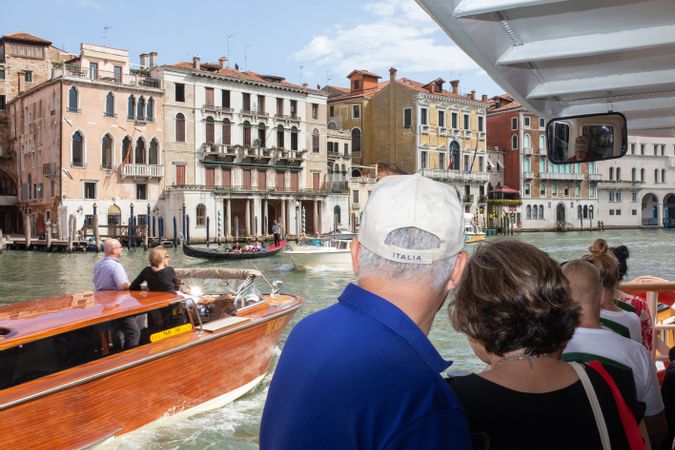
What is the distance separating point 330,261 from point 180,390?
14.9 m

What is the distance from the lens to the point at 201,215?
3419 cm

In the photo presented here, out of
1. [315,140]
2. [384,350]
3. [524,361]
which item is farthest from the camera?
[315,140]

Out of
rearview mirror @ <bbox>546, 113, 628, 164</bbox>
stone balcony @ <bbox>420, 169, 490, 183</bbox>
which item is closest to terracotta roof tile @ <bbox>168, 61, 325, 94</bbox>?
stone balcony @ <bbox>420, 169, 490, 183</bbox>

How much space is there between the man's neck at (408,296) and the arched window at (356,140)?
4410 cm

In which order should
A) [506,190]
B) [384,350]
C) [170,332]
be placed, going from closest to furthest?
[384,350], [170,332], [506,190]

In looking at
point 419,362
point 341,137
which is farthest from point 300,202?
point 419,362

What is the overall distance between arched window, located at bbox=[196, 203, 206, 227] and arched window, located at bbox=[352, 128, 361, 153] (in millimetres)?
14344

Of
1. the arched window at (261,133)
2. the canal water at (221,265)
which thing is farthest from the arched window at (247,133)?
the canal water at (221,265)

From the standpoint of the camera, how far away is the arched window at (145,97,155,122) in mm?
33438

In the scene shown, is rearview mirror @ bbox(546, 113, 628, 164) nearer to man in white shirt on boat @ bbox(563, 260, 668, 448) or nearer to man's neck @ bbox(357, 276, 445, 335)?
man in white shirt on boat @ bbox(563, 260, 668, 448)

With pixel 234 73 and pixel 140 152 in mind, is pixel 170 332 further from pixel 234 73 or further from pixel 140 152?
pixel 234 73

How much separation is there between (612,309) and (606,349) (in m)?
0.75

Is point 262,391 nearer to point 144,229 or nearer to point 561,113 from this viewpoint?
point 561,113

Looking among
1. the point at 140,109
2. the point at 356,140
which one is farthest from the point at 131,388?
the point at 356,140
